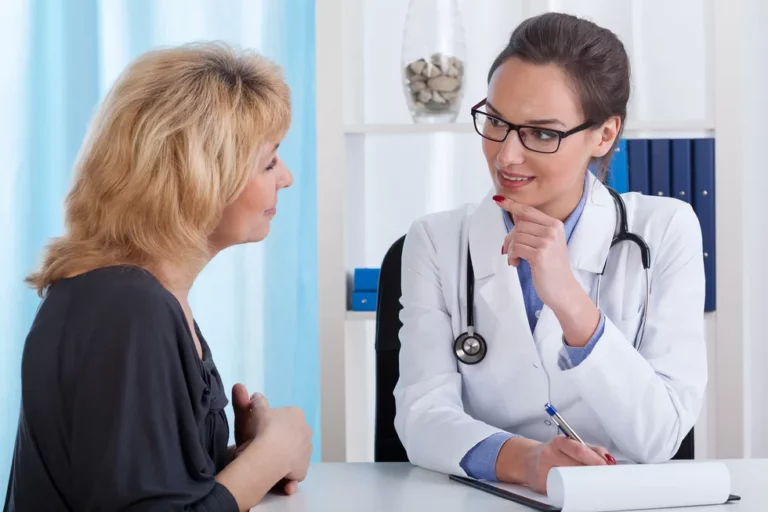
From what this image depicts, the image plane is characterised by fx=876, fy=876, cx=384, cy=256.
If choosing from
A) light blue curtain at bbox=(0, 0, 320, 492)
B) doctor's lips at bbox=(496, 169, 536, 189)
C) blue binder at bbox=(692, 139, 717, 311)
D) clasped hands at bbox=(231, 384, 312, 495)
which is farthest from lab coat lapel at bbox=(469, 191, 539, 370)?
light blue curtain at bbox=(0, 0, 320, 492)

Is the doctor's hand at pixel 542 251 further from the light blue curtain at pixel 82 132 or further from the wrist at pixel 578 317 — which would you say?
the light blue curtain at pixel 82 132

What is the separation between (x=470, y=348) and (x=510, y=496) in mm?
371

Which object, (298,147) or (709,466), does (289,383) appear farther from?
(709,466)

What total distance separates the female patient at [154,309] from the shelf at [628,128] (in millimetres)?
728

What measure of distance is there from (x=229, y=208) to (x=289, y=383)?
1292mm

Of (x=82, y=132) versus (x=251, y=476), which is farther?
(x=82, y=132)

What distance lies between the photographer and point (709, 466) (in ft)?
3.65

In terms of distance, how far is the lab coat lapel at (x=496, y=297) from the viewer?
1.48 m

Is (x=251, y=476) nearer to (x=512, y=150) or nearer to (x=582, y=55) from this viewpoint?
(x=512, y=150)

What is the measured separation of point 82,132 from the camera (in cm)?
249

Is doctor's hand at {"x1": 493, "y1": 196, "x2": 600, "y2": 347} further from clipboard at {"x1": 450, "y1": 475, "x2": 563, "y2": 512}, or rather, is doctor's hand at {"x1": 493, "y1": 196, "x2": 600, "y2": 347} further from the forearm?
the forearm

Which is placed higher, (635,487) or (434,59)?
(434,59)

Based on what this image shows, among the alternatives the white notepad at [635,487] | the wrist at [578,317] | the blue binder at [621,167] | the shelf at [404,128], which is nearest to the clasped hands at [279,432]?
the white notepad at [635,487]

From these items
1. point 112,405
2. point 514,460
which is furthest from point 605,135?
point 112,405
